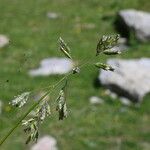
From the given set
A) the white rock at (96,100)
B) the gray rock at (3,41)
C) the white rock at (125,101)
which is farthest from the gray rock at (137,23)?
the white rock at (96,100)

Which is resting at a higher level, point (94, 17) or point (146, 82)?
point (146, 82)

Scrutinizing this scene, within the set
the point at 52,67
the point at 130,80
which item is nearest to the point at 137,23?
the point at 52,67

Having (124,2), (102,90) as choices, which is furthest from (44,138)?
(124,2)

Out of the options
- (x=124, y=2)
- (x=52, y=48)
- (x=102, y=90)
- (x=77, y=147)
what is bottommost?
(x=124, y=2)

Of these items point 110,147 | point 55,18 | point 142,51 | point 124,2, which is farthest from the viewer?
point 124,2

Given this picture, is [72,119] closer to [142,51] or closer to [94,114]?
[94,114]

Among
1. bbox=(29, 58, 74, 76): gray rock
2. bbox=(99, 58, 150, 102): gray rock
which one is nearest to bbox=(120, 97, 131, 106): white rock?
bbox=(99, 58, 150, 102): gray rock

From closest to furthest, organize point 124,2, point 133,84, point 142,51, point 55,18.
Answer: point 133,84 < point 142,51 < point 55,18 < point 124,2
